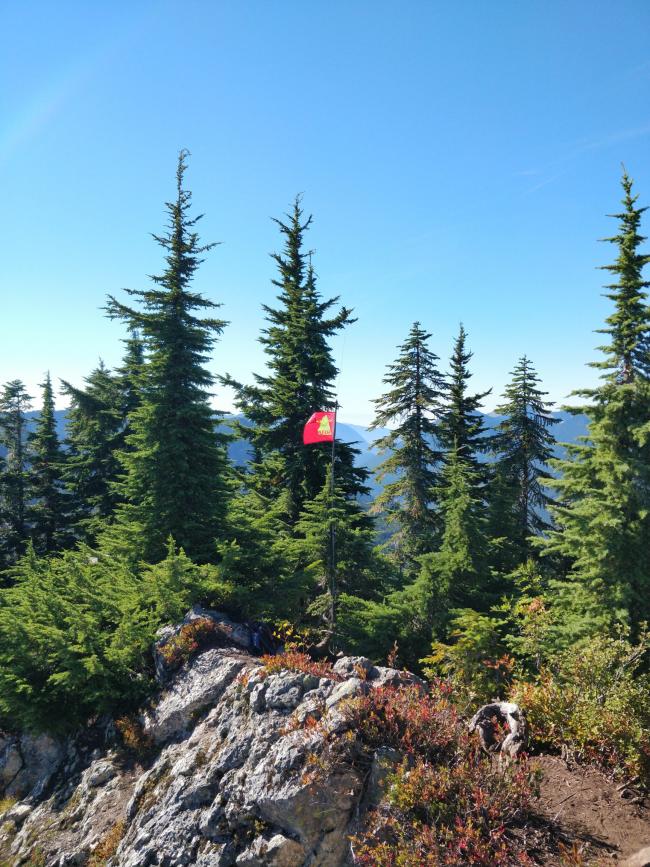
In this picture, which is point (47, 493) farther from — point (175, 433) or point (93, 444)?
point (175, 433)

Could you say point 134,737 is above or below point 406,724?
below

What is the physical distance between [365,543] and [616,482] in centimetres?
783

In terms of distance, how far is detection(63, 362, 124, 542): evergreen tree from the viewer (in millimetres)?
27562

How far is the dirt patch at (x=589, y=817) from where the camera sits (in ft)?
16.9

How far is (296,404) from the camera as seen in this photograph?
2103 cm

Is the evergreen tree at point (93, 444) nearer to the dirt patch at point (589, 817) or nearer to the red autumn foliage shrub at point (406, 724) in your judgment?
the red autumn foliage shrub at point (406, 724)

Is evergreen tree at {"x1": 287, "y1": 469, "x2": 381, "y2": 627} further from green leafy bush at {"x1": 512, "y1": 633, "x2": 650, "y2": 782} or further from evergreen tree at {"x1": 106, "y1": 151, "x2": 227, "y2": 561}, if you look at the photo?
green leafy bush at {"x1": 512, "y1": 633, "x2": 650, "y2": 782}

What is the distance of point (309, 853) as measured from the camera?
626 centimetres

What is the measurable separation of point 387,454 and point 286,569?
11181 millimetres

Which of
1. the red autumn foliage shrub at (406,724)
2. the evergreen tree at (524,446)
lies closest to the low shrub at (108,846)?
the red autumn foliage shrub at (406,724)

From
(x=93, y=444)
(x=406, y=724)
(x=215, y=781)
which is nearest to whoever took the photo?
(x=406, y=724)

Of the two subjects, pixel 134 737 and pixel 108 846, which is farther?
pixel 134 737

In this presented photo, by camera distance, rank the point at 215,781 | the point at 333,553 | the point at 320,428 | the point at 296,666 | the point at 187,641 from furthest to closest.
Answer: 1. the point at 320,428
2. the point at 333,553
3. the point at 187,641
4. the point at 296,666
5. the point at 215,781

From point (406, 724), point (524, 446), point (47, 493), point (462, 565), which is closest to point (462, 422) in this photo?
point (524, 446)
